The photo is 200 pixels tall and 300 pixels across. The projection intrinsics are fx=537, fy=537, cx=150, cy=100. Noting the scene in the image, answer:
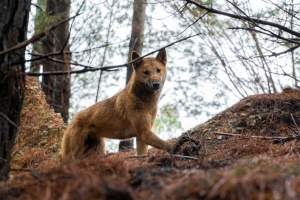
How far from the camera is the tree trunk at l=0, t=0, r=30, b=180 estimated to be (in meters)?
4.21

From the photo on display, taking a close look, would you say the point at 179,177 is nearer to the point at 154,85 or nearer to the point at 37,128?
the point at 154,85

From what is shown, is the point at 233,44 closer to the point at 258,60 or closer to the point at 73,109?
the point at 258,60

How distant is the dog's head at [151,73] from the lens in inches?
326

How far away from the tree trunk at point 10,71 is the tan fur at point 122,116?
12.6 ft

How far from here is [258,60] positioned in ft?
32.8

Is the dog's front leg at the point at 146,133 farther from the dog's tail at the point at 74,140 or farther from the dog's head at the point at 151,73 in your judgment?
the dog's tail at the point at 74,140

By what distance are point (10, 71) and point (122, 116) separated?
433 cm

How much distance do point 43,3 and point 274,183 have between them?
508 inches

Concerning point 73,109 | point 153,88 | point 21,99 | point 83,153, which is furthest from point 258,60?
point 73,109

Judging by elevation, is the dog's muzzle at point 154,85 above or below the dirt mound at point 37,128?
above

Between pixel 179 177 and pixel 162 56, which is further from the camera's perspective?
pixel 162 56

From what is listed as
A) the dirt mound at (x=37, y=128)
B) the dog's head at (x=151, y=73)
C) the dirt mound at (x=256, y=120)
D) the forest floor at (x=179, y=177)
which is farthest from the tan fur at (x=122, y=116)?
the forest floor at (x=179, y=177)

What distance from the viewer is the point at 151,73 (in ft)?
27.6

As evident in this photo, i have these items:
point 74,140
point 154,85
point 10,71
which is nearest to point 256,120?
point 154,85
